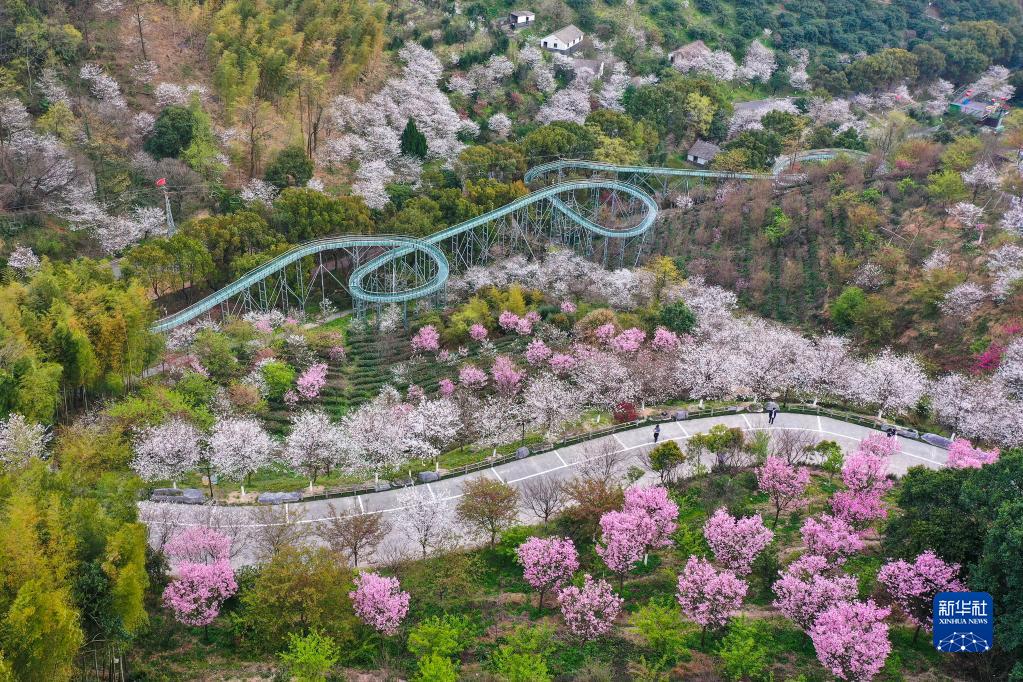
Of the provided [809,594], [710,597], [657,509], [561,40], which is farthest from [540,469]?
[561,40]

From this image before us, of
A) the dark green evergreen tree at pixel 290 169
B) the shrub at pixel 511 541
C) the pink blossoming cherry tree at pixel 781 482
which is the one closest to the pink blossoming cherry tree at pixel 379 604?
the shrub at pixel 511 541

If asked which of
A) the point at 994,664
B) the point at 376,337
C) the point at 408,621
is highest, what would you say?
the point at 994,664

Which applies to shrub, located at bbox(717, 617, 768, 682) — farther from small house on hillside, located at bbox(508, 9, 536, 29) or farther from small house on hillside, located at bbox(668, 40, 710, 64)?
small house on hillside, located at bbox(668, 40, 710, 64)

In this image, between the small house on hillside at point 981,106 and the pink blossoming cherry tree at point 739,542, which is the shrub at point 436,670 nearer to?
the pink blossoming cherry tree at point 739,542

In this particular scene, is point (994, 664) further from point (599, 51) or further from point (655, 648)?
point (599, 51)

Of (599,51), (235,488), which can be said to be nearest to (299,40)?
(599,51)

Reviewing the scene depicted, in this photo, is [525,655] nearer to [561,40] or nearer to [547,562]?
[547,562]
